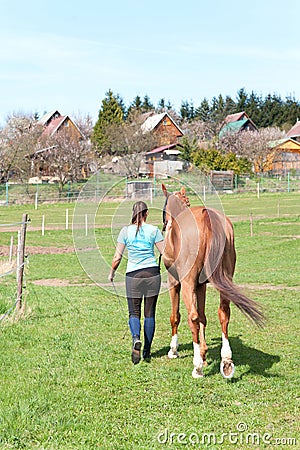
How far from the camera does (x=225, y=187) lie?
48.9 metres

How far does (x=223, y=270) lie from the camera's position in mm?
6199

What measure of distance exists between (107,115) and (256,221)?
133 feet

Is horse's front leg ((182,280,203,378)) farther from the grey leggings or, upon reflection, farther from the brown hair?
the brown hair

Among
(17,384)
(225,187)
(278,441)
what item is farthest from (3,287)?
(225,187)

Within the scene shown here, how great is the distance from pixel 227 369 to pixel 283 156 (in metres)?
66.7

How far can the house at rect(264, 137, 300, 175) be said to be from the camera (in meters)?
65.3

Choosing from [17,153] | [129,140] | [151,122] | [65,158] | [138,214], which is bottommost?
[138,214]

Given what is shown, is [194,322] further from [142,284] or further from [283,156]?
[283,156]

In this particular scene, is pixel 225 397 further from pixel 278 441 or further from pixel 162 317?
pixel 162 317

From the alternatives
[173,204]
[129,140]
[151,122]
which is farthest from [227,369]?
[151,122]

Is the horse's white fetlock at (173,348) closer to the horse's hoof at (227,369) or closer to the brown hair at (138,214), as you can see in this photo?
the horse's hoof at (227,369)

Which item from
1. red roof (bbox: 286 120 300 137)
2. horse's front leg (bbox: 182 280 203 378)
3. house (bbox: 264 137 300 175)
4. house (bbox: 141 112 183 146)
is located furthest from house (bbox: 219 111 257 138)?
horse's front leg (bbox: 182 280 203 378)

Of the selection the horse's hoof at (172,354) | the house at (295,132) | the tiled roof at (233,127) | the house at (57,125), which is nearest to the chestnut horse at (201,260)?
the horse's hoof at (172,354)

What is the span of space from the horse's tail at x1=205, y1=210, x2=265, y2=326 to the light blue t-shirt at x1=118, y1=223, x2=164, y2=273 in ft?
2.20
